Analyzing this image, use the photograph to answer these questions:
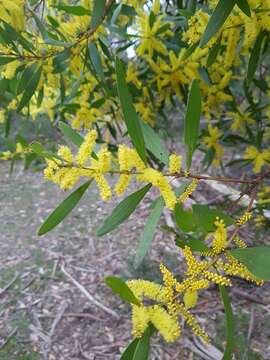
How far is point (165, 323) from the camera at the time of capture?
57 centimetres

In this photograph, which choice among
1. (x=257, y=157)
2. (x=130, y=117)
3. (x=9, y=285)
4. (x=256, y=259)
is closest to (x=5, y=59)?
(x=130, y=117)

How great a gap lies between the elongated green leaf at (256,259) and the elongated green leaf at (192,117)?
0.51 ft

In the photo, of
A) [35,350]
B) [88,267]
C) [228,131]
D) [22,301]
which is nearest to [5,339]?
[35,350]

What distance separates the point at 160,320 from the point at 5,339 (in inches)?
56.1

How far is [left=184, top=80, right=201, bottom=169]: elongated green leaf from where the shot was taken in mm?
634

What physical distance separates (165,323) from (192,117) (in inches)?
12.0

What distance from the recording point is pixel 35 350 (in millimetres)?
1729

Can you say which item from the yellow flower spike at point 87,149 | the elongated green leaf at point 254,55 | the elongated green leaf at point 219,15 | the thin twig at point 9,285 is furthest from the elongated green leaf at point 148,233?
the thin twig at point 9,285

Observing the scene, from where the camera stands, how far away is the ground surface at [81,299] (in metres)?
1.72

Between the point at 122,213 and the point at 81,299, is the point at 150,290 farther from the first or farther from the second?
the point at 81,299

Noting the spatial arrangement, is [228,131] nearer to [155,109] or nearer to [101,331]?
[155,109]

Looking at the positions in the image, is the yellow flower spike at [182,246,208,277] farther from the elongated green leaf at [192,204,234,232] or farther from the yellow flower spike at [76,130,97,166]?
the yellow flower spike at [76,130,97,166]

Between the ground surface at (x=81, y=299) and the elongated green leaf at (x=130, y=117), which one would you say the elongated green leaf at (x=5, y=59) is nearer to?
the elongated green leaf at (x=130, y=117)

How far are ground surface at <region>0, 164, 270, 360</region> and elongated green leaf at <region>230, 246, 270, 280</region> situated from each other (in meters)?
1.12
